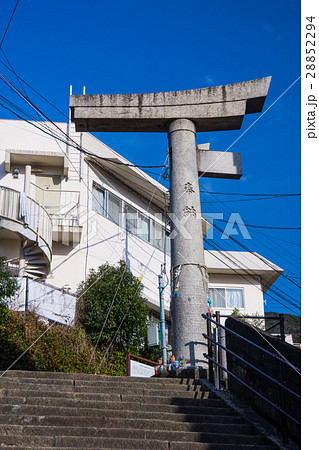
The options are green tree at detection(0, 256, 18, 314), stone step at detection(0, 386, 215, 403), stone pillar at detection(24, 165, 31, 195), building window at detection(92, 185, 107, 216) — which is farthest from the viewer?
building window at detection(92, 185, 107, 216)

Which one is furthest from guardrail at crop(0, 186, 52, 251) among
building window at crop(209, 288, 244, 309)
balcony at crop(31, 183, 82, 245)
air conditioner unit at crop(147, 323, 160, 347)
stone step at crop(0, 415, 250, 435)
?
stone step at crop(0, 415, 250, 435)

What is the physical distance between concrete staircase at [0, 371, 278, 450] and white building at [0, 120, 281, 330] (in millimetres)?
11084

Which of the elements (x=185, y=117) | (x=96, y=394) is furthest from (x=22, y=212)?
(x=96, y=394)

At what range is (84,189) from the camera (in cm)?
2147

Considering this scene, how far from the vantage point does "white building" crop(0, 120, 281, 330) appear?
1908cm

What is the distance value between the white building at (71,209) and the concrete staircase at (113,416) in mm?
11084

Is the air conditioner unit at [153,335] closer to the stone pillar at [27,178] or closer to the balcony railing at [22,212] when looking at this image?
the balcony railing at [22,212]

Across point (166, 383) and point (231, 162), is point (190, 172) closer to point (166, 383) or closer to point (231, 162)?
point (231, 162)

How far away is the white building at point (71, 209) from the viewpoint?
1908 centimetres

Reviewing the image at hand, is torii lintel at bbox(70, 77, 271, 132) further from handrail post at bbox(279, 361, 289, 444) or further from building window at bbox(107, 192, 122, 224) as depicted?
building window at bbox(107, 192, 122, 224)

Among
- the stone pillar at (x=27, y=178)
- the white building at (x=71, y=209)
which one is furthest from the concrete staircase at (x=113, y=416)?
the stone pillar at (x=27, y=178)

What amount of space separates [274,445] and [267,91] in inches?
357

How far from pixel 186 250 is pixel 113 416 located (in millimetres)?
5481

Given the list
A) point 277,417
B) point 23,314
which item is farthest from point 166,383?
point 23,314
